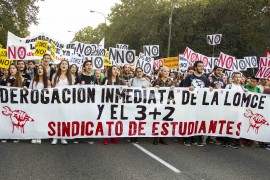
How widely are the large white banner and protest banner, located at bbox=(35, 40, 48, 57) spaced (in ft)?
18.1

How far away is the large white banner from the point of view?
8445 millimetres

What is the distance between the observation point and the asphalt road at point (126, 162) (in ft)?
19.8

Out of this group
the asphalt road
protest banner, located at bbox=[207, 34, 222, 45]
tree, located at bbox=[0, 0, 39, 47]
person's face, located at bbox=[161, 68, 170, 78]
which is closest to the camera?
the asphalt road

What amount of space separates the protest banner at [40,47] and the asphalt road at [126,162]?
5.94 m

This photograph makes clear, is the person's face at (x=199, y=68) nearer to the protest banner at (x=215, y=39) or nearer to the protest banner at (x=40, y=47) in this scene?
→ the protest banner at (x=40, y=47)

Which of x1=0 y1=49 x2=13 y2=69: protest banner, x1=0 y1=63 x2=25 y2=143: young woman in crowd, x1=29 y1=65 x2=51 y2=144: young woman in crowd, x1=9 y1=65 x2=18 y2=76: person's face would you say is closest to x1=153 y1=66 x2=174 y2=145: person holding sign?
x1=29 y1=65 x2=51 y2=144: young woman in crowd

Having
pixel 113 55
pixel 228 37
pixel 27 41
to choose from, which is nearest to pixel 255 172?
pixel 113 55

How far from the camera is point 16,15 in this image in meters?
33.2

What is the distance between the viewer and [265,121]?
9.33 meters

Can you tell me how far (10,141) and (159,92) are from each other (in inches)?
137

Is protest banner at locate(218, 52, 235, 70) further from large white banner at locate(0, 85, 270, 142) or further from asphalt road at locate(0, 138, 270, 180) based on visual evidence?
asphalt road at locate(0, 138, 270, 180)

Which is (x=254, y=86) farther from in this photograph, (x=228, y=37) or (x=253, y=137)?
(x=228, y=37)

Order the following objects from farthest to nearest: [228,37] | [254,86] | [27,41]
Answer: [228,37]
[27,41]
[254,86]

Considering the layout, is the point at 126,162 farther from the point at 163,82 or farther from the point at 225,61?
the point at 225,61
